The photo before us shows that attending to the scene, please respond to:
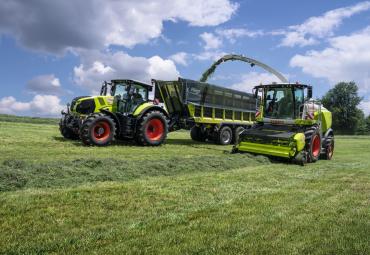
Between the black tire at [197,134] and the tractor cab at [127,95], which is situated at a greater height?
the tractor cab at [127,95]

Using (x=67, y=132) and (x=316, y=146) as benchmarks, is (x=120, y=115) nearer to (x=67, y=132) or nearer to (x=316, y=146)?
(x=67, y=132)

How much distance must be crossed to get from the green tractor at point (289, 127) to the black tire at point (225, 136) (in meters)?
4.52

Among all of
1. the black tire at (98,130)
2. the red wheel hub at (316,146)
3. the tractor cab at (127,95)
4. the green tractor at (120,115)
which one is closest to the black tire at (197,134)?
the green tractor at (120,115)

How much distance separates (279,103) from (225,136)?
5295mm

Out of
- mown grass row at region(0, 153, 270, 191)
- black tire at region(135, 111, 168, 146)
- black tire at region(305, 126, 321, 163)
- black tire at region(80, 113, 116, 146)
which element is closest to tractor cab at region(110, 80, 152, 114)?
black tire at region(135, 111, 168, 146)

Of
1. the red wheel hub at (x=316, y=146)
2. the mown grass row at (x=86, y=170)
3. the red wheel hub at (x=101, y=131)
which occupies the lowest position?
the mown grass row at (x=86, y=170)

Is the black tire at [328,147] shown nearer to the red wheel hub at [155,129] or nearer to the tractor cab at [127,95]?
the red wheel hub at [155,129]

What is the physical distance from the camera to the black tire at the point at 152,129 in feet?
53.7

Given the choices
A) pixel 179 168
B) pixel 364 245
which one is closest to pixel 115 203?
pixel 364 245

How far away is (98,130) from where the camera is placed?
50.3ft

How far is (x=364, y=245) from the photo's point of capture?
185 inches

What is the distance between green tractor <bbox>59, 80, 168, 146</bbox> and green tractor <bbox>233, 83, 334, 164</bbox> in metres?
3.62

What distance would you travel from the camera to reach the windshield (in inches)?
602

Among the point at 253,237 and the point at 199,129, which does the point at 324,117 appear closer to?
the point at 199,129
